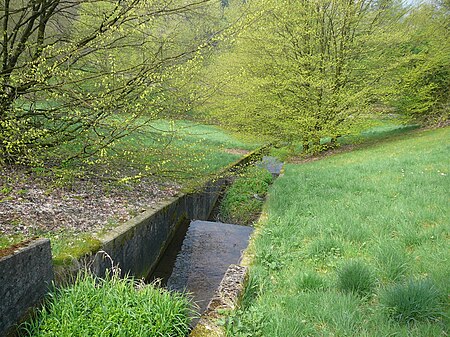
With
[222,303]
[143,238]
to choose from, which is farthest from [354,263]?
[143,238]

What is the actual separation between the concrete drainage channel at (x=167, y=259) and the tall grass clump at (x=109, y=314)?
0.65 feet

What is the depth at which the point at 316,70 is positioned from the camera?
1202cm

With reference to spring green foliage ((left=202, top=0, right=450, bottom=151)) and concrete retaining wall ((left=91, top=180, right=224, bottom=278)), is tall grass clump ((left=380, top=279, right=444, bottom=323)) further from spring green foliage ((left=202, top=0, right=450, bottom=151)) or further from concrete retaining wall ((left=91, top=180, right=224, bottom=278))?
spring green foliage ((left=202, top=0, right=450, bottom=151))

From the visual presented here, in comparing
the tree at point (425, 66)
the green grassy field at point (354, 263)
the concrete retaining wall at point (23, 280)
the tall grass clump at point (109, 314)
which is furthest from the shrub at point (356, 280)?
the tree at point (425, 66)

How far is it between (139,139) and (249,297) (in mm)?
3720

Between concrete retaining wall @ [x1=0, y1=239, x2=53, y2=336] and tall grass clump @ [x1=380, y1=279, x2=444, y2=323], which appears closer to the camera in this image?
tall grass clump @ [x1=380, y1=279, x2=444, y2=323]

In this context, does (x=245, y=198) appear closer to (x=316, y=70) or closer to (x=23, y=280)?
(x=316, y=70)

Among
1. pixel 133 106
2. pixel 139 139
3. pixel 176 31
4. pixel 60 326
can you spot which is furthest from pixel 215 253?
pixel 176 31

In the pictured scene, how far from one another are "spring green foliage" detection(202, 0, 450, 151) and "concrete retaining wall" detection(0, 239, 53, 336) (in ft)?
30.7

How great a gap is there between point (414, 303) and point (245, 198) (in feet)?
22.4

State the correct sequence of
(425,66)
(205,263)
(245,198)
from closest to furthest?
(205,263)
(245,198)
(425,66)

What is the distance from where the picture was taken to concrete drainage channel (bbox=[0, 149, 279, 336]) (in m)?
2.69

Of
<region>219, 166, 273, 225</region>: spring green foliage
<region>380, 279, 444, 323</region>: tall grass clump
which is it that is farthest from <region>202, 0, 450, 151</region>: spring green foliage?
<region>380, 279, 444, 323</region>: tall grass clump

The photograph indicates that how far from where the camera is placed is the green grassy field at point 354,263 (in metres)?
2.37
